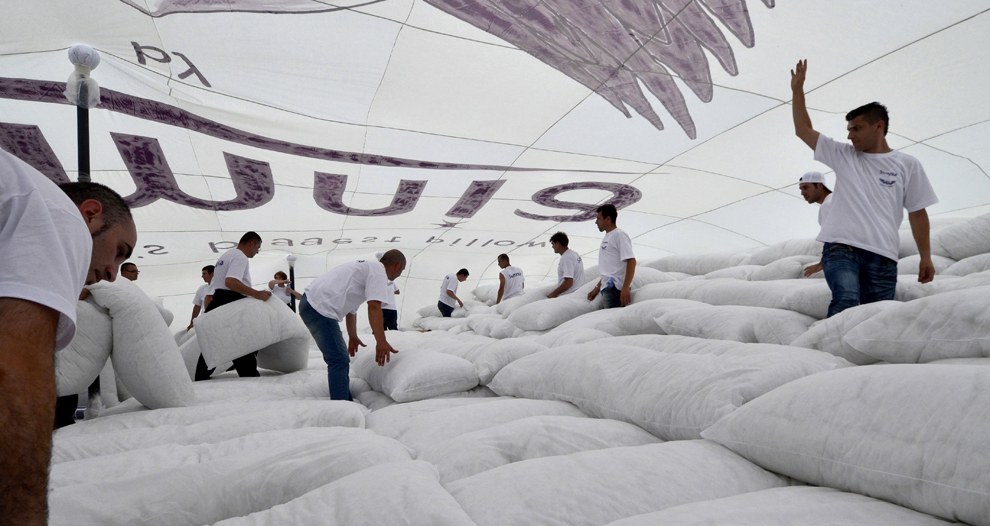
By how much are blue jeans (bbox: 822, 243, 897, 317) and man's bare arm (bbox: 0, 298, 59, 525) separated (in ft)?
8.01

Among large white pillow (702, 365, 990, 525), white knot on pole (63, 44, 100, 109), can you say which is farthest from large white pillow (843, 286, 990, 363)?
white knot on pole (63, 44, 100, 109)

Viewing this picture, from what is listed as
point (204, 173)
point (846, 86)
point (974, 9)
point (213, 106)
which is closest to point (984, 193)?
point (846, 86)

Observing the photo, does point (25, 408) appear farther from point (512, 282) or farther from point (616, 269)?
point (512, 282)

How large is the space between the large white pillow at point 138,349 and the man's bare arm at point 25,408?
1448 mm

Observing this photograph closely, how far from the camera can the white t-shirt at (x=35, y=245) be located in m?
0.66

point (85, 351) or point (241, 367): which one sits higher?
point (85, 351)

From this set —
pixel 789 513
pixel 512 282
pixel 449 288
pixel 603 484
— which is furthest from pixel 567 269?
pixel 789 513

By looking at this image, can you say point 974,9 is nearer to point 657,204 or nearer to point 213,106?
point 657,204

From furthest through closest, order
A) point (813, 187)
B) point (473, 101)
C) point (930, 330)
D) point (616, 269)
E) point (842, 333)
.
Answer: point (473, 101) → point (616, 269) → point (813, 187) → point (842, 333) → point (930, 330)

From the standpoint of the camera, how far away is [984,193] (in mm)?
5062

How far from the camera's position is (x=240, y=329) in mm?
2904

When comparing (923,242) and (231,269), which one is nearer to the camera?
(923,242)

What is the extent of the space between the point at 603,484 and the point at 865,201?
197 centimetres

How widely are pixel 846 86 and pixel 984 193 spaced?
2.59 metres
